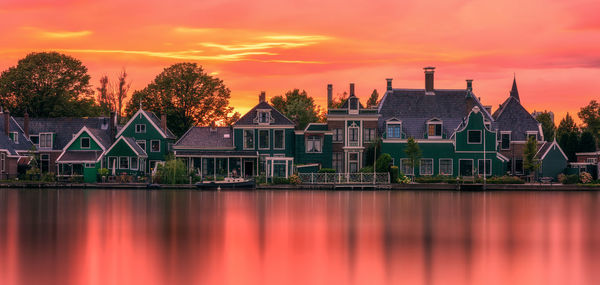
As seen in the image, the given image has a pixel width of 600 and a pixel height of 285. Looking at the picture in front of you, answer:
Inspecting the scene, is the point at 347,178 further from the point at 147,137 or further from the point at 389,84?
the point at 147,137

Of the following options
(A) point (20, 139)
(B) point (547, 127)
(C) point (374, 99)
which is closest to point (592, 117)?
(B) point (547, 127)

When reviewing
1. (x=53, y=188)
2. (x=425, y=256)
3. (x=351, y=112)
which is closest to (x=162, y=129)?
(x=53, y=188)

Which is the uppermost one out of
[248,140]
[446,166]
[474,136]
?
[474,136]

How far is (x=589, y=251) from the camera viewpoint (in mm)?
32219

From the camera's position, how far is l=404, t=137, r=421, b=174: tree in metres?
81.4

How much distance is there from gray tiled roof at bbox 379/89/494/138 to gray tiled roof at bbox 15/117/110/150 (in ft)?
97.2

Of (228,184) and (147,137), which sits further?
(147,137)

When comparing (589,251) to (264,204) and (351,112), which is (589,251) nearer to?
(264,204)

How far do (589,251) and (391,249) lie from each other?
24.3 feet

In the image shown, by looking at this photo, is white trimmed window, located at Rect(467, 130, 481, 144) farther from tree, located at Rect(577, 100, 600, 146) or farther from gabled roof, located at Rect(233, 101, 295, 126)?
tree, located at Rect(577, 100, 600, 146)

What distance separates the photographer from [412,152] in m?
81.5

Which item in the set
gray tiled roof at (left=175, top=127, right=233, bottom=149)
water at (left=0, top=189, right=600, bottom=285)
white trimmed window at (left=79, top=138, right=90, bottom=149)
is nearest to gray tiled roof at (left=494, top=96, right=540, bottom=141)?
gray tiled roof at (left=175, top=127, right=233, bottom=149)

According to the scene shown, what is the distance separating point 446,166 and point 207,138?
23867 millimetres

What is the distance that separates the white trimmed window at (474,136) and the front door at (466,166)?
189 centimetres
